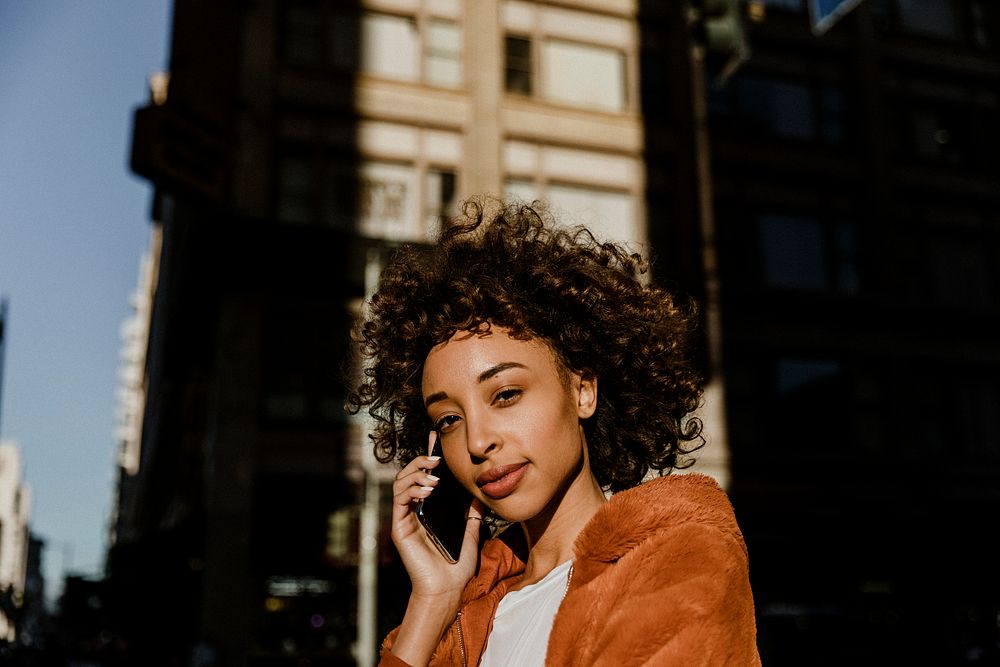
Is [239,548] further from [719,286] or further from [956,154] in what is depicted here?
[956,154]

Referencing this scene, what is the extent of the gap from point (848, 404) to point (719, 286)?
4375 millimetres

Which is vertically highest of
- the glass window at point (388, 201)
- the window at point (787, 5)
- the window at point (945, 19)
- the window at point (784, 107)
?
the window at point (945, 19)

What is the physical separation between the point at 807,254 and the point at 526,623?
76.5 feet

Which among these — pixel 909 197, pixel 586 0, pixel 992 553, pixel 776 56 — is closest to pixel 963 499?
pixel 992 553

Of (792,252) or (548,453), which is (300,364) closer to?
(792,252)

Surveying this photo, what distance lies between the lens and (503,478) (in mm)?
2527

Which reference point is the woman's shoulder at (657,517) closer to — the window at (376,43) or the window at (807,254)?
the window at (376,43)

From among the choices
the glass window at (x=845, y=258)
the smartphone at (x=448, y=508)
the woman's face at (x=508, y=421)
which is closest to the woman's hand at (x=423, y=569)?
the woman's face at (x=508, y=421)

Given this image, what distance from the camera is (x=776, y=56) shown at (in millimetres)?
25344

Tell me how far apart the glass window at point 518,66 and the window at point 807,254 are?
678 centimetres

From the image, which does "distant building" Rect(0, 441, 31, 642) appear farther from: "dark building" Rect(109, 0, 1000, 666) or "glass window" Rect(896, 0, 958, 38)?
→ "glass window" Rect(896, 0, 958, 38)

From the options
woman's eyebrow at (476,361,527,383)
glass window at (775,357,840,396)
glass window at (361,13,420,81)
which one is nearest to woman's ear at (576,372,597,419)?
woman's eyebrow at (476,361,527,383)

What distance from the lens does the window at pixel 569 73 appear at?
23.6m

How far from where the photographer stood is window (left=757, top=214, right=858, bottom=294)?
945 inches
